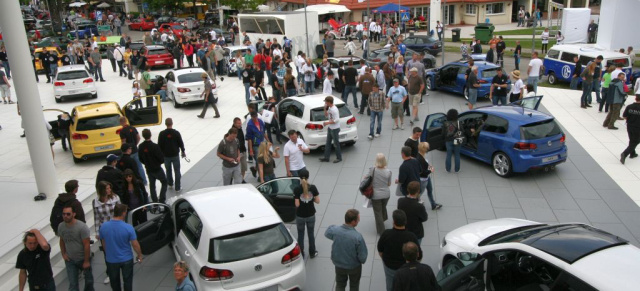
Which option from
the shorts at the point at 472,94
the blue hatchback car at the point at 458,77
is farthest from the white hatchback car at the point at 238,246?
the blue hatchback car at the point at 458,77

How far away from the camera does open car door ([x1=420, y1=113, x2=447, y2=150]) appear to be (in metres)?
12.2

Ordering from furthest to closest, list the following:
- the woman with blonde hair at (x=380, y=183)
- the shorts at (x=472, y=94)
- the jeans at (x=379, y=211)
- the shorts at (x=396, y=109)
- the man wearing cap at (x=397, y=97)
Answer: the shorts at (x=472, y=94) < the shorts at (x=396, y=109) < the man wearing cap at (x=397, y=97) < the jeans at (x=379, y=211) < the woman with blonde hair at (x=380, y=183)

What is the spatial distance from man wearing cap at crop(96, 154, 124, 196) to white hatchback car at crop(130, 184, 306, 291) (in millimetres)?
2071

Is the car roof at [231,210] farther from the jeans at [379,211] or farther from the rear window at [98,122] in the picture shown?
the rear window at [98,122]

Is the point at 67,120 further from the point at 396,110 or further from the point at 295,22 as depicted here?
the point at 295,22

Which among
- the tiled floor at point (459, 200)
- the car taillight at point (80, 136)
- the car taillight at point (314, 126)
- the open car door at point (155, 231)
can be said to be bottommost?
the tiled floor at point (459, 200)

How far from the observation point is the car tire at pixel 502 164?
1134 centimetres

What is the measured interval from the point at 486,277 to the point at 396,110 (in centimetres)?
961

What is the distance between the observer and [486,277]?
6238 mm

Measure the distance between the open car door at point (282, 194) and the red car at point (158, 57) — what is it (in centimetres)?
1998

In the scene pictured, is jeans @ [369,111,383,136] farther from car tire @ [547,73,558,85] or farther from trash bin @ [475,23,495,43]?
trash bin @ [475,23,495,43]

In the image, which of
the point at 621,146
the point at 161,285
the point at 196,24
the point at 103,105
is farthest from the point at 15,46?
the point at 196,24

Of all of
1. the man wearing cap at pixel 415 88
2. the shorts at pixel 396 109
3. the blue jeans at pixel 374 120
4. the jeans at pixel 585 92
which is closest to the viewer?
the blue jeans at pixel 374 120

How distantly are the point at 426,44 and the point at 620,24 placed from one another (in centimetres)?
1020
